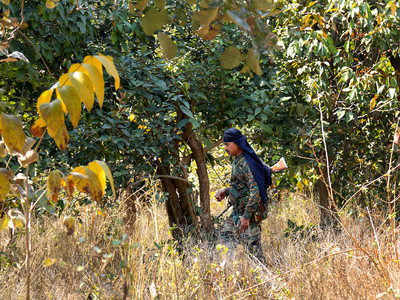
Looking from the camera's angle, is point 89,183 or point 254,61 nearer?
point 254,61

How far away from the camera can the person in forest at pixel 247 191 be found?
4.58 metres

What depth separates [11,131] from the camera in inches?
55.9

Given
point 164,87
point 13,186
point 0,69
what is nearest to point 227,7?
point 13,186

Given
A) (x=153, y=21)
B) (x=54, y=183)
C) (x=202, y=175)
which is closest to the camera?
(x=153, y=21)

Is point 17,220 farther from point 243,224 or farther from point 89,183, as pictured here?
point 243,224

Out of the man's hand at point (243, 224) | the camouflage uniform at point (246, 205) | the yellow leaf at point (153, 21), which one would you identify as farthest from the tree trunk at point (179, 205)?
the yellow leaf at point (153, 21)

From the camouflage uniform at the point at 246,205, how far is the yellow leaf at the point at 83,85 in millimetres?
3326

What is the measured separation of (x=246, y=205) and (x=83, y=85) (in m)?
3.43

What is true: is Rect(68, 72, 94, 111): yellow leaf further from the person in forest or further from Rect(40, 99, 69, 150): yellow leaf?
the person in forest

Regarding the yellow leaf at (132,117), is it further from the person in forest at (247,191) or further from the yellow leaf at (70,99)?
the yellow leaf at (70,99)

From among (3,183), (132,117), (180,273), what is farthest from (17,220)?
(132,117)

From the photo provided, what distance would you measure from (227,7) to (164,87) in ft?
9.96

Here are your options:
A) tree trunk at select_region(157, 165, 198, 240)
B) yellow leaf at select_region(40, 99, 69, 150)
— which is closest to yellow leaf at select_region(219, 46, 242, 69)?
yellow leaf at select_region(40, 99, 69, 150)

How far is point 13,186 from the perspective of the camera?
1828 millimetres
